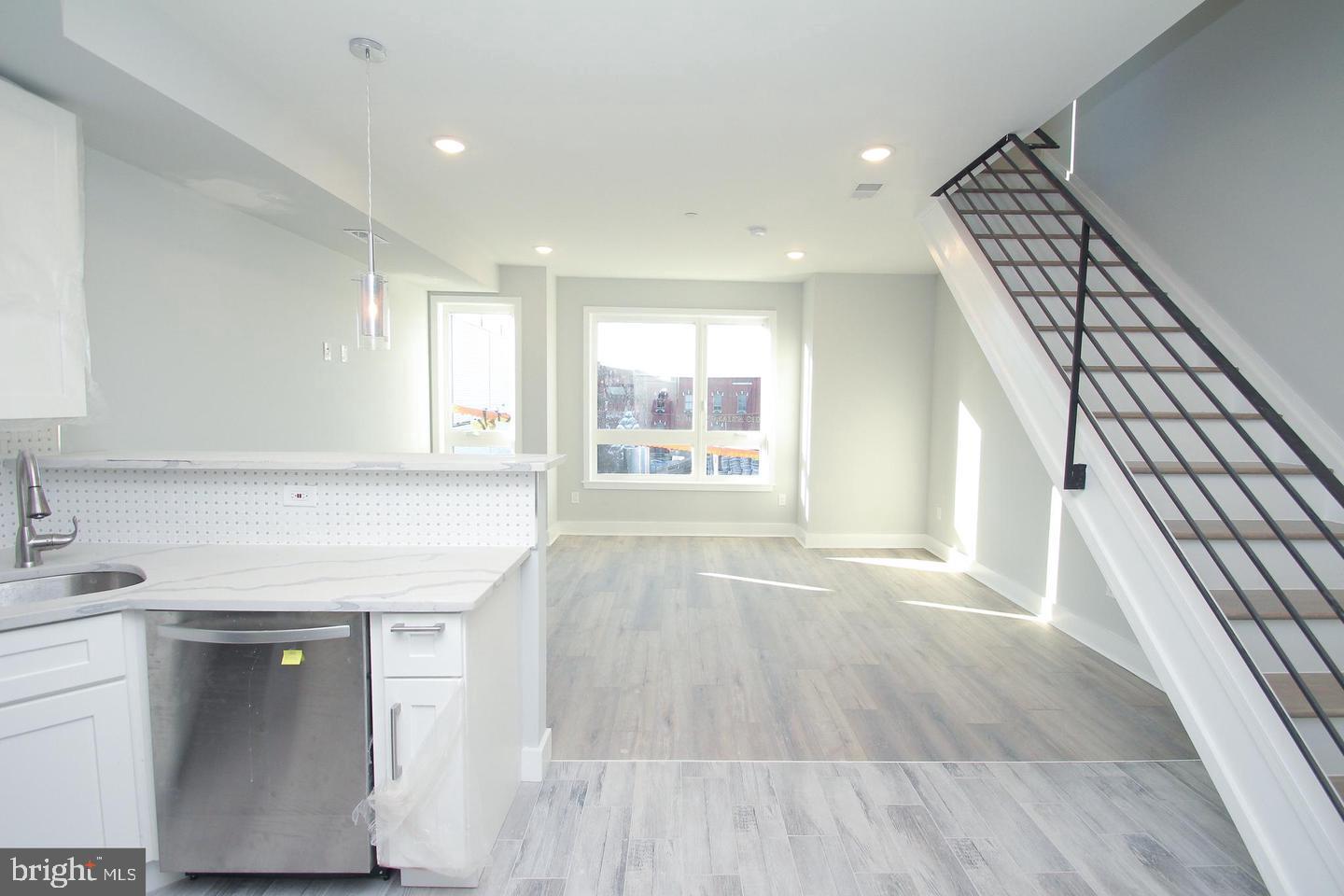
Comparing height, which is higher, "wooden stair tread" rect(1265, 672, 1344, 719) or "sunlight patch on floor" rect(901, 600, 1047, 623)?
"wooden stair tread" rect(1265, 672, 1344, 719)

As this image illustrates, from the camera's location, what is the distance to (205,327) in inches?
113

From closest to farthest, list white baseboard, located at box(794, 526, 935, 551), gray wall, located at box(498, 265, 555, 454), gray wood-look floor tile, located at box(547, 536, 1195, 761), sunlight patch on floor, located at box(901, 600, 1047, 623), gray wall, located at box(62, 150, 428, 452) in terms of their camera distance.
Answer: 1. gray wall, located at box(62, 150, 428, 452)
2. gray wood-look floor tile, located at box(547, 536, 1195, 761)
3. sunlight patch on floor, located at box(901, 600, 1047, 623)
4. gray wall, located at box(498, 265, 555, 454)
5. white baseboard, located at box(794, 526, 935, 551)

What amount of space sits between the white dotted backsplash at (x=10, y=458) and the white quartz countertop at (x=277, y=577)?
0.19 m

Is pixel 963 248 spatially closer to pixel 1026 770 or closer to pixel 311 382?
pixel 1026 770

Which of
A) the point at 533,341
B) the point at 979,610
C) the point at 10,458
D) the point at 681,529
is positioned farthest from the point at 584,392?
the point at 10,458

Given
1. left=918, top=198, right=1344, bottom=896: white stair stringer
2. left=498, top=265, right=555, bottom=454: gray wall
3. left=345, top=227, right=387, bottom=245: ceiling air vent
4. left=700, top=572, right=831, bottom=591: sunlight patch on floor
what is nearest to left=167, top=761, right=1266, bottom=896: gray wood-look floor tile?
left=918, top=198, right=1344, bottom=896: white stair stringer

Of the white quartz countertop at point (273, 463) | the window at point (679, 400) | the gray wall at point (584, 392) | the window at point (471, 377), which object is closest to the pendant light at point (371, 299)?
the white quartz countertop at point (273, 463)

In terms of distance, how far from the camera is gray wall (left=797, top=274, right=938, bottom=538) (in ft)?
18.8

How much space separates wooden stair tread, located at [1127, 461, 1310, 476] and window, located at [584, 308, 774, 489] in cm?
408

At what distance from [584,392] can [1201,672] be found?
206 inches

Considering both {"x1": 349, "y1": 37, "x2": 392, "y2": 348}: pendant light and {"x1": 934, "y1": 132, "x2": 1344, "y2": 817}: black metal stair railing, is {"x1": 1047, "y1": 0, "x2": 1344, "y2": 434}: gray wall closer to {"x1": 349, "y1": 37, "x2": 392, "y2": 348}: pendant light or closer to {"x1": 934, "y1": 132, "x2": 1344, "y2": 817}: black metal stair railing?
{"x1": 934, "y1": 132, "x2": 1344, "y2": 817}: black metal stair railing

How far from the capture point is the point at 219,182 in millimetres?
2656

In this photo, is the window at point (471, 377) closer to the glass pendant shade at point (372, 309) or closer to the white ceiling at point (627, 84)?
the white ceiling at point (627, 84)

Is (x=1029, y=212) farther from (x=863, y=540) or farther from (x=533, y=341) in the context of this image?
(x=533, y=341)
